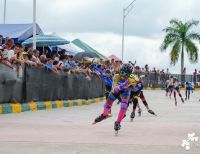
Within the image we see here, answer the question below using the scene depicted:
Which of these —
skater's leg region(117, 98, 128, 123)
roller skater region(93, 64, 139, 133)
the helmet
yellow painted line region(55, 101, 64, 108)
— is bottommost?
yellow painted line region(55, 101, 64, 108)

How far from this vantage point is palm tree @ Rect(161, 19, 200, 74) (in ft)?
247

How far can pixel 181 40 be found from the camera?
76312mm

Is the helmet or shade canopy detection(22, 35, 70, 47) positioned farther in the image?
shade canopy detection(22, 35, 70, 47)

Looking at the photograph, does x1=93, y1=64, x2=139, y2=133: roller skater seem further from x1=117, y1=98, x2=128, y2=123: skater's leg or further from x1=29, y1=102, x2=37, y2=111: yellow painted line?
x1=29, y1=102, x2=37, y2=111: yellow painted line

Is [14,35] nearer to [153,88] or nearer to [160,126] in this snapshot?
[160,126]

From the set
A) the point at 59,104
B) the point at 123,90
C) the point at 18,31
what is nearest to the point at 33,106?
the point at 59,104

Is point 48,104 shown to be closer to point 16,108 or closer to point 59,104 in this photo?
point 59,104

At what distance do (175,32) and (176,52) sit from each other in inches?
119

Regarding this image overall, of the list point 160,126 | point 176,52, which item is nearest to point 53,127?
point 160,126

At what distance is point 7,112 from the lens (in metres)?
17.8

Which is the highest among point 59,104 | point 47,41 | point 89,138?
point 47,41

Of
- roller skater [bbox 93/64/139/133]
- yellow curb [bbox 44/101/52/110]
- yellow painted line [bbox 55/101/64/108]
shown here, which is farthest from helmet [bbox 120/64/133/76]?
yellow painted line [bbox 55/101/64/108]

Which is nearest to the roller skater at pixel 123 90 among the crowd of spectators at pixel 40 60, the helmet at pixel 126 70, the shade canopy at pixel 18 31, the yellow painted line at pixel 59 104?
the helmet at pixel 126 70

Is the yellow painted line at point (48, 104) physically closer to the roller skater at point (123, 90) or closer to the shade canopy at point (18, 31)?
the shade canopy at point (18, 31)
